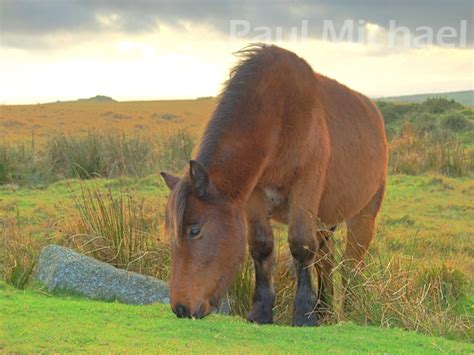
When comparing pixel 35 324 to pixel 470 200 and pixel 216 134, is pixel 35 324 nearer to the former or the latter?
pixel 216 134

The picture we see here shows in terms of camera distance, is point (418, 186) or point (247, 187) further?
point (418, 186)

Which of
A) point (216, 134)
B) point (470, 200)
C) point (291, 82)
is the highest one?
point (291, 82)

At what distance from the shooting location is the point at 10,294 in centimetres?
664

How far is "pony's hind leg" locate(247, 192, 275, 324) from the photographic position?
6.55m

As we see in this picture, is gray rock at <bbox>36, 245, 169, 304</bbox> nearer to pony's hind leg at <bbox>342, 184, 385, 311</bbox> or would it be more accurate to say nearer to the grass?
the grass

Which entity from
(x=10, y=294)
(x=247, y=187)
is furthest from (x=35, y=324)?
(x=247, y=187)

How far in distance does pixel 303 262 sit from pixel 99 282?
6.49ft

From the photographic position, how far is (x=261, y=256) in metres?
6.73

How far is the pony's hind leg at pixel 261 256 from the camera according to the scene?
258 inches

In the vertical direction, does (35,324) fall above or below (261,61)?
below

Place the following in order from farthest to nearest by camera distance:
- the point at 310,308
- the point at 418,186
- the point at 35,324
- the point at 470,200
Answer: the point at 418,186
the point at 470,200
the point at 310,308
the point at 35,324

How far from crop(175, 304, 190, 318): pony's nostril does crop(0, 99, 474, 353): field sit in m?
0.06

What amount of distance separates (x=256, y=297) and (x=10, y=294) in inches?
85.1

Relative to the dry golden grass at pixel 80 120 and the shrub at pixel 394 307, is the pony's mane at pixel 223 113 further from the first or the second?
the dry golden grass at pixel 80 120
